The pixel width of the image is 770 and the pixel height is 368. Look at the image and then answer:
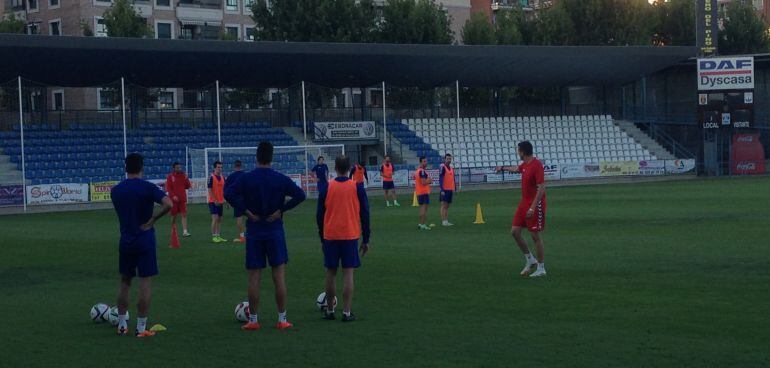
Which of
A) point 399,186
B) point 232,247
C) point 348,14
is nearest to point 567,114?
point 348,14

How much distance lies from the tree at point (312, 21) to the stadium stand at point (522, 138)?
461 inches

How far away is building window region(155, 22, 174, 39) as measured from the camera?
256 feet

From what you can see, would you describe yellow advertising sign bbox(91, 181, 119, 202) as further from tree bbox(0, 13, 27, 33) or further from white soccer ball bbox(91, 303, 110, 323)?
white soccer ball bbox(91, 303, 110, 323)

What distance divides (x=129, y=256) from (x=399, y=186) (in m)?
43.3

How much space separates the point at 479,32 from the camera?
78.0 metres

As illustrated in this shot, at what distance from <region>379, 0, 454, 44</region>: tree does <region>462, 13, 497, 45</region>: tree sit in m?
2.99

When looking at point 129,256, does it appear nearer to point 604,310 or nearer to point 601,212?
point 604,310

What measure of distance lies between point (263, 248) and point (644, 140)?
58.2 m

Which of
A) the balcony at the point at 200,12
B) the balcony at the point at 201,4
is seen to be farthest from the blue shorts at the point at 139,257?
the balcony at the point at 201,4

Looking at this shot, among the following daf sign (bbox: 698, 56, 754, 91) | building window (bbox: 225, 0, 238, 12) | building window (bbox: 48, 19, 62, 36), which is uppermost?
building window (bbox: 225, 0, 238, 12)

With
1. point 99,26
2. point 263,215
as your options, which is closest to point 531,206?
point 263,215

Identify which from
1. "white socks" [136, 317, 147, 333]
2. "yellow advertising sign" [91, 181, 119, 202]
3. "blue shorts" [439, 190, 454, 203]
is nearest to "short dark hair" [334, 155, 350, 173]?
"white socks" [136, 317, 147, 333]

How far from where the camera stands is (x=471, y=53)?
190 feet

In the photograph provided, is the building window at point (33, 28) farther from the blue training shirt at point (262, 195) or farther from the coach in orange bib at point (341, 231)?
the blue training shirt at point (262, 195)
